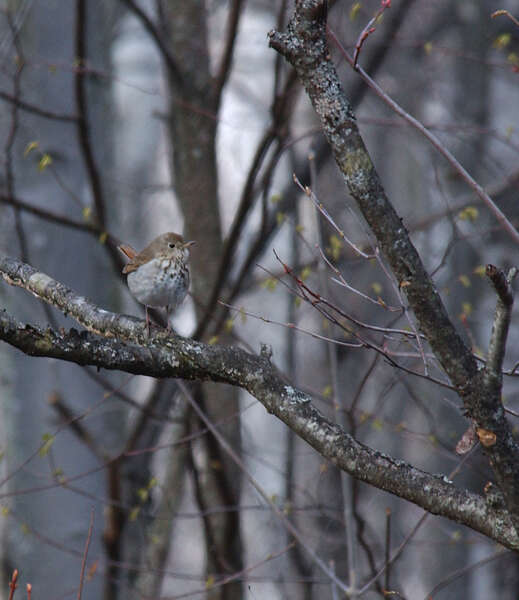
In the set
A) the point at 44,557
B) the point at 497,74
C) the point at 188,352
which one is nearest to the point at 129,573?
the point at 44,557

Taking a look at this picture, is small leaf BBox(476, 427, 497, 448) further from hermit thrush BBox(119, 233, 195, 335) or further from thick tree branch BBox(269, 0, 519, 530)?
hermit thrush BBox(119, 233, 195, 335)

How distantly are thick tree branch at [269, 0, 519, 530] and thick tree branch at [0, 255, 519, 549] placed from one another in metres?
0.12

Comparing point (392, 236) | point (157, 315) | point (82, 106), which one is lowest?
point (392, 236)

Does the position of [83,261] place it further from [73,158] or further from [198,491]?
[198,491]

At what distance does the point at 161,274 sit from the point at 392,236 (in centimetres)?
139

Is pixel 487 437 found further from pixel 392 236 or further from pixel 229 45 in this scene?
pixel 229 45

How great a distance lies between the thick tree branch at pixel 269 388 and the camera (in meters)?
1.56

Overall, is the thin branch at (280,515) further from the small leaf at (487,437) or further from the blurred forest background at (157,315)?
the small leaf at (487,437)

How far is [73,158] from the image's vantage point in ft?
11.8

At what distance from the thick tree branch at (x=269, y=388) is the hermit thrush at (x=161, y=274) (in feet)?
2.91

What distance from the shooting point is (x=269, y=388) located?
1673 millimetres

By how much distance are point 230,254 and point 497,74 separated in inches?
176

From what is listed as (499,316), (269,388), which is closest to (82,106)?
(269,388)

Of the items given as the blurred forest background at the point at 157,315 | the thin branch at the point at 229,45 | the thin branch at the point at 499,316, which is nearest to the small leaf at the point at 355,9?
the blurred forest background at the point at 157,315
